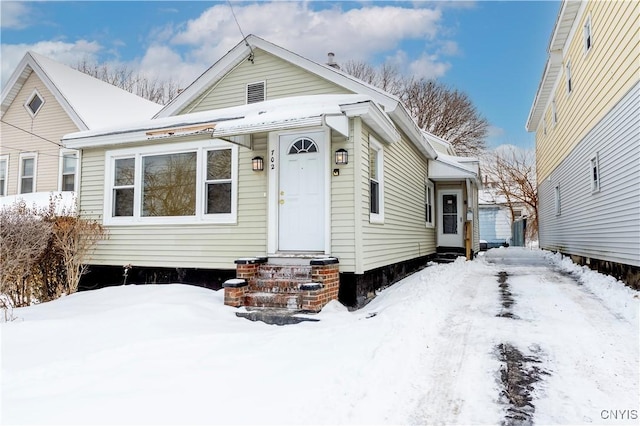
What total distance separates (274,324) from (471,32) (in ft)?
49.0

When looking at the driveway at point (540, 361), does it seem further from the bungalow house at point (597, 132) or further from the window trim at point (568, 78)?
the window trim at point (568, 78)

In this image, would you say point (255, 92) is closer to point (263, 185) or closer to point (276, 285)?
point (263, 185)

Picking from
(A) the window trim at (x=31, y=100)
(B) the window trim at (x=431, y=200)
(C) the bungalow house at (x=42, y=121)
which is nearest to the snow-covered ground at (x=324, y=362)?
(B) the window trim at (x=431, y=200)

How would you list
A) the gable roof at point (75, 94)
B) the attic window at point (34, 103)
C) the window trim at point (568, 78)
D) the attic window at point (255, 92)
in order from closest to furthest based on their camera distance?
1. the attic window at point (255, 92)
2. the window trim at point (568, 78)
3. the gable roof at point (75, 94)
4. the attic window at point (34, 103)

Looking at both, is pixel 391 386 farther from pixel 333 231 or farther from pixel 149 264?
pixel 149 264

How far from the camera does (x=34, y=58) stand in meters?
15.0

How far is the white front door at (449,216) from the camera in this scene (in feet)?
45.4

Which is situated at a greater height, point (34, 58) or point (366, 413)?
point (34, 58)

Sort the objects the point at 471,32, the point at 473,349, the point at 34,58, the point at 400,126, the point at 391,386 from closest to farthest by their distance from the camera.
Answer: the point at 391,386 < the point at 473,349 < the point at 400,126 < the point at 34,58 < the point at 471,32

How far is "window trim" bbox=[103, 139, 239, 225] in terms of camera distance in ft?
25.0

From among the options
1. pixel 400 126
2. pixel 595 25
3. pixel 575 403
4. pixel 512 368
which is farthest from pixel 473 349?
pixel 595 25

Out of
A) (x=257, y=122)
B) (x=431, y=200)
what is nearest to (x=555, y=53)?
(x=431, y=200)

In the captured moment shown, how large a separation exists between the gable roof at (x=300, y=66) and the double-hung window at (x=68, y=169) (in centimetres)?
584

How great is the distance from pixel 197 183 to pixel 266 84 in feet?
9.59
